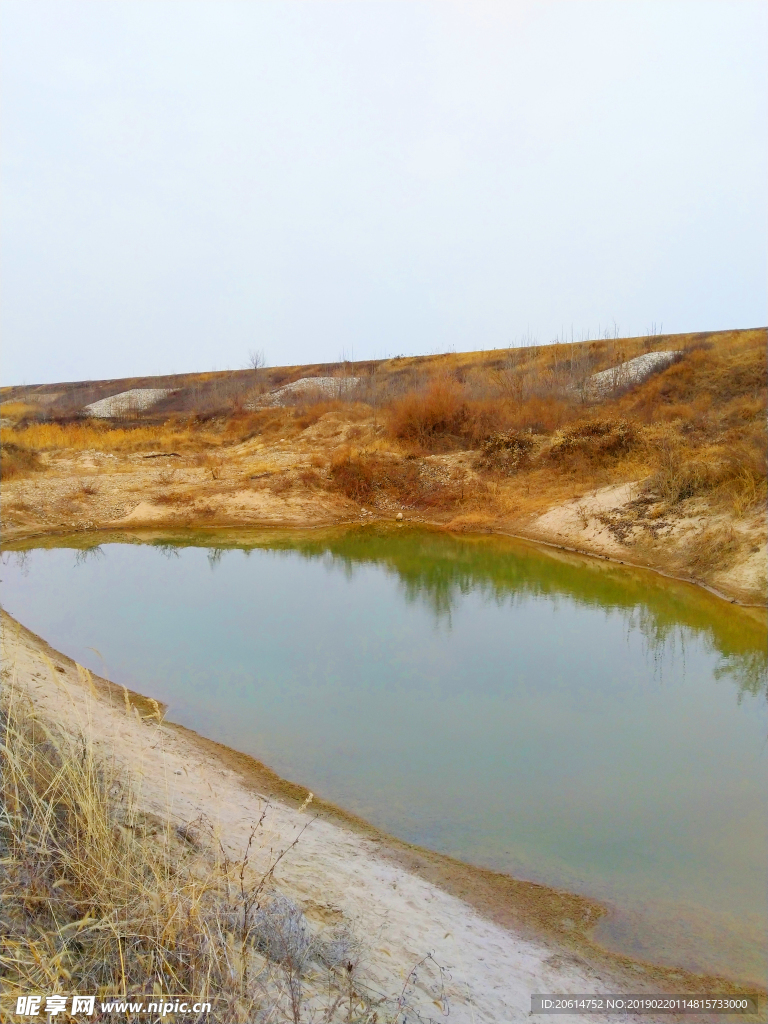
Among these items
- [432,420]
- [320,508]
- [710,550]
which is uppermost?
[432,420]

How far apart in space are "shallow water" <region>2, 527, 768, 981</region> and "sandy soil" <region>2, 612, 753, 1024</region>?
0.77 ft

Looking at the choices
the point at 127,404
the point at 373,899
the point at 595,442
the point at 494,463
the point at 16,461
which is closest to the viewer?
the point at 373,899

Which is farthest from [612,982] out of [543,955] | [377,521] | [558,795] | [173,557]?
[377,521]

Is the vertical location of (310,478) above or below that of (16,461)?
below

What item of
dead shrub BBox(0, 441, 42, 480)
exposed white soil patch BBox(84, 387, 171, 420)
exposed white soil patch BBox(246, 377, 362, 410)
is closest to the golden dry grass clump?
dead shrub BBox(0, 441, 42, 480)

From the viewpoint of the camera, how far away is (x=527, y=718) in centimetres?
634

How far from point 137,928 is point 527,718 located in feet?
14.9

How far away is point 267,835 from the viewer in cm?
402

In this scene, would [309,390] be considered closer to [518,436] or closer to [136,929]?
[518,436]

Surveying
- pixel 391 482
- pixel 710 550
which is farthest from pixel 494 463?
pixel 710 550

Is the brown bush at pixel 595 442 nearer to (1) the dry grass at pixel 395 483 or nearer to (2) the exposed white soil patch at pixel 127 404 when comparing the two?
(1) the dry grass at pixel 395 483

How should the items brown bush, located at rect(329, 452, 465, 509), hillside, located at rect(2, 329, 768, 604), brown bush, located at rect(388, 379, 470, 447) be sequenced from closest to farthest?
1. hillside, located at rect(2, 329, 768, 604)
2. brown bush, located at rect(329, 452, 465, 509)
3. brown bush, located at rect(388, 379, 470, 447)

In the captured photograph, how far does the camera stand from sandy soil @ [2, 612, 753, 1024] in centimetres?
305

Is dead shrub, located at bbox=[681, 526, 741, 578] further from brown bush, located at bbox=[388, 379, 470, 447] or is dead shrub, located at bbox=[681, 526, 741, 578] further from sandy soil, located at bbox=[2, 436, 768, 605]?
brown bush, located at bbox=[388, 379, 470, 447]
